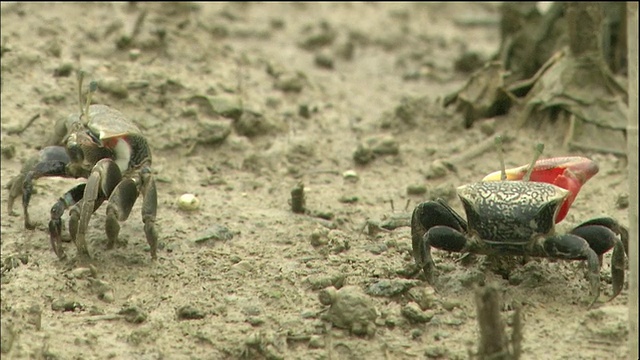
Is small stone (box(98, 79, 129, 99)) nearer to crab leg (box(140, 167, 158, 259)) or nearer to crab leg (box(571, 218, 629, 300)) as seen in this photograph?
crab leg (box(140, 167, 158, 259))

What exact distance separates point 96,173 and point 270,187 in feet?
5.01

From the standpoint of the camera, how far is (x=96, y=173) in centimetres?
525

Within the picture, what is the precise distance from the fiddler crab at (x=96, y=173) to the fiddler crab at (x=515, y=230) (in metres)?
1.21

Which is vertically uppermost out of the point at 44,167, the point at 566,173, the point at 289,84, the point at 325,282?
the point at 566,173

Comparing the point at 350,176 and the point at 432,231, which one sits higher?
the point at 432,231

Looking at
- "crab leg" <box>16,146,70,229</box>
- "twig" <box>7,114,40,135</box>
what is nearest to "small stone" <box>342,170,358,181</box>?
"twig" <box>7,114,40,135</box>

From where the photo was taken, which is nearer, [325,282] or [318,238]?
[325,282]

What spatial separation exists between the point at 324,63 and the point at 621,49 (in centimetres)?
207

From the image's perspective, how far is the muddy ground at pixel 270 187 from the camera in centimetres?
485

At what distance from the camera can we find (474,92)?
302 inches

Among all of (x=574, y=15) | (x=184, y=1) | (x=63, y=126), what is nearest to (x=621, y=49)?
(x=574, y=15)

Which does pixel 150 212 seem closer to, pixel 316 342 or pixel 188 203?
pixel 188 203

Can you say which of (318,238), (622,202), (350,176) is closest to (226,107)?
(350,176)

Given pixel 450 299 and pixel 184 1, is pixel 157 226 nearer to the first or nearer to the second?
pixel 450 299
